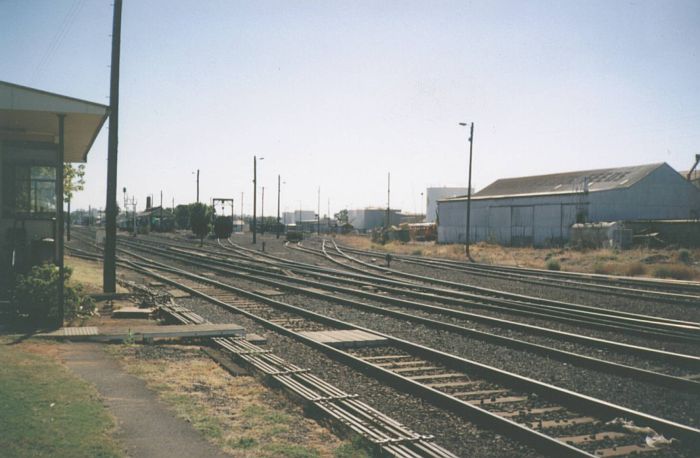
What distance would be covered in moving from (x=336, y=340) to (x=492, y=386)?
344cm

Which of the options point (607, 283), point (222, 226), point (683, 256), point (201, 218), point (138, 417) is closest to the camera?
point (138, 417)

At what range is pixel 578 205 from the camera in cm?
4722

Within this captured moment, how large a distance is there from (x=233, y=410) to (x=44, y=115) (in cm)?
934

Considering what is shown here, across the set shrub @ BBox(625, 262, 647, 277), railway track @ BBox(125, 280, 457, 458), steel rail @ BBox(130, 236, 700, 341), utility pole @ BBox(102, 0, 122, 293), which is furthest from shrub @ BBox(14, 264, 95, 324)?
shrub @ BBox(625, 262, 647, 277)

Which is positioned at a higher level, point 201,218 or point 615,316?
point 201,218

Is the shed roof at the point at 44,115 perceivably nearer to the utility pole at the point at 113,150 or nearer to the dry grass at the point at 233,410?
the utility pole at the point at 113,150

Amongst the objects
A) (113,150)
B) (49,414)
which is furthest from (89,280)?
(49,414)

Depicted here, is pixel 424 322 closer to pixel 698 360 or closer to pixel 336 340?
pixel 336 340

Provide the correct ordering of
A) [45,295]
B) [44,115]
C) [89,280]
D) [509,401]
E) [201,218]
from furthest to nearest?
[201,218], [89,280], [44,115], [45,295], [509,401]

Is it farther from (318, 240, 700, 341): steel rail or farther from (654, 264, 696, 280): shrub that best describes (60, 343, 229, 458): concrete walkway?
(654, 264, 696, 280): shrub

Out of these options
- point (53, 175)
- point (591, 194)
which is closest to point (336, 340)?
point (53, 175)

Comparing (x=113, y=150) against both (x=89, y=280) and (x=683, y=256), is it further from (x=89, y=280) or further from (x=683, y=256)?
(x=683, y=256)

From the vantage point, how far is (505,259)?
37750mm

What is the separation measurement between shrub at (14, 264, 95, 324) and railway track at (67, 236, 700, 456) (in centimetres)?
442
